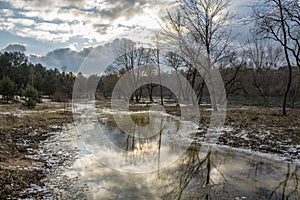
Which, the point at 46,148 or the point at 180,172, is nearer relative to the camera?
the point at 180,172

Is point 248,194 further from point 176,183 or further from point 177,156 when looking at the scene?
point 177,156

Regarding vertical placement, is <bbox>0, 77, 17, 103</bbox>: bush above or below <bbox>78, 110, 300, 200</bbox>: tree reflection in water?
above

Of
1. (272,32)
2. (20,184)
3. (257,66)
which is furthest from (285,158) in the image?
(257,66)

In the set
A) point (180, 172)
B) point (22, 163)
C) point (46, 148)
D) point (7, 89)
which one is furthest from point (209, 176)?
point (7, 89)

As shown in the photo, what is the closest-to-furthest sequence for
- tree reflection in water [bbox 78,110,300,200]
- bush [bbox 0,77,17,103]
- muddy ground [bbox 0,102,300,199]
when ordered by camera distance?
tree reflection in water [bbox 78,110,300,200]
muddy ground [bbox 0,102,300,199]
bush [bbox 0,77,17,103]

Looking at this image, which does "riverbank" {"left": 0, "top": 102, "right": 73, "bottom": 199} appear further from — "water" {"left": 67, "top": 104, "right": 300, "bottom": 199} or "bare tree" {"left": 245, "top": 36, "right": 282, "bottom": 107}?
"bare tree" {"left": 245, "top": 36, "right": 282, "bottom": 107}

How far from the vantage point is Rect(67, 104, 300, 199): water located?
6.12 m

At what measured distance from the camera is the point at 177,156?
32.1 feet

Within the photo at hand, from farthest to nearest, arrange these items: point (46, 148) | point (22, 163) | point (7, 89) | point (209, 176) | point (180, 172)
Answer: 1. point (7, 89)
2. point (46, 148)
3. point (22, 163)
4. point (180, 172)
5. point (209, 176)

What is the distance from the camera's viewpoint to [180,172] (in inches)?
306

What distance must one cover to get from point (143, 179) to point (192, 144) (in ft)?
17.3

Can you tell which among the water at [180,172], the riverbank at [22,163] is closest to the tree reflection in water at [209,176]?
the water at [180,172]

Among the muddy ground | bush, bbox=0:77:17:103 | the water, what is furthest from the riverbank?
bush, bbox=0:77:17:103

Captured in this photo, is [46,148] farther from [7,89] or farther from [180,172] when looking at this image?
[7,89]
